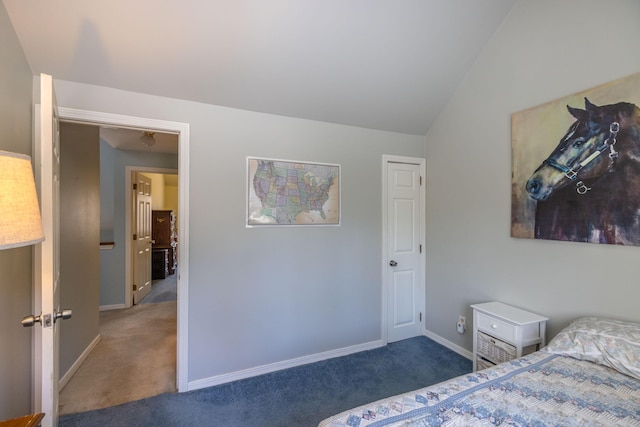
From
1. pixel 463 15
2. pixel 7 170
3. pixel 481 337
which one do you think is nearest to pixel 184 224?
pixel 7 170

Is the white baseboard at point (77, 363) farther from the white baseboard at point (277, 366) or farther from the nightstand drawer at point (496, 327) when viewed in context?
the nightstand drawer at point (496, 327)

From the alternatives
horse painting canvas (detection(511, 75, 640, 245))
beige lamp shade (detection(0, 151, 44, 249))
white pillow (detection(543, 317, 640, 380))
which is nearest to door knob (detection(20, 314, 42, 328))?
beige lamp shade (detection(0, 151, 44, 249))

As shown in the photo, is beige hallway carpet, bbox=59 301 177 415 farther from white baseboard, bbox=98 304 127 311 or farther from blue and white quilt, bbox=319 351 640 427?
blue and white quilt, bbox=319 351 640 427

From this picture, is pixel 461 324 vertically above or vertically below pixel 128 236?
below

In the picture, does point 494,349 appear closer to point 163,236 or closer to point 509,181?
point 509,181

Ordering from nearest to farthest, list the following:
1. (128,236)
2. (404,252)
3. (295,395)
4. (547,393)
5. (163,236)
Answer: (547,393) → (295,395) → (404,252) → (128,236) → (163,236)

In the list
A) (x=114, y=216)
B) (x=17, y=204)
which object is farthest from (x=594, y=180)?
(x=114, y=216)

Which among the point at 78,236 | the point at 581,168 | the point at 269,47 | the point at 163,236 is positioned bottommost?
the point at 163,236

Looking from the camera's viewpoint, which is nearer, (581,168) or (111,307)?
(581,168)

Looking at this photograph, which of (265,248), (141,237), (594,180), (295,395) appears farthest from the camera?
(141,237)

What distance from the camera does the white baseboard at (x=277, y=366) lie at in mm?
2309

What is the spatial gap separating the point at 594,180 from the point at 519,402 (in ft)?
5.00

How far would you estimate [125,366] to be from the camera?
8.63 feet

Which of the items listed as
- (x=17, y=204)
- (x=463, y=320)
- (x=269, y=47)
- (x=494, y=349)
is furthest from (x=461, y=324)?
(x=17, y=204)
